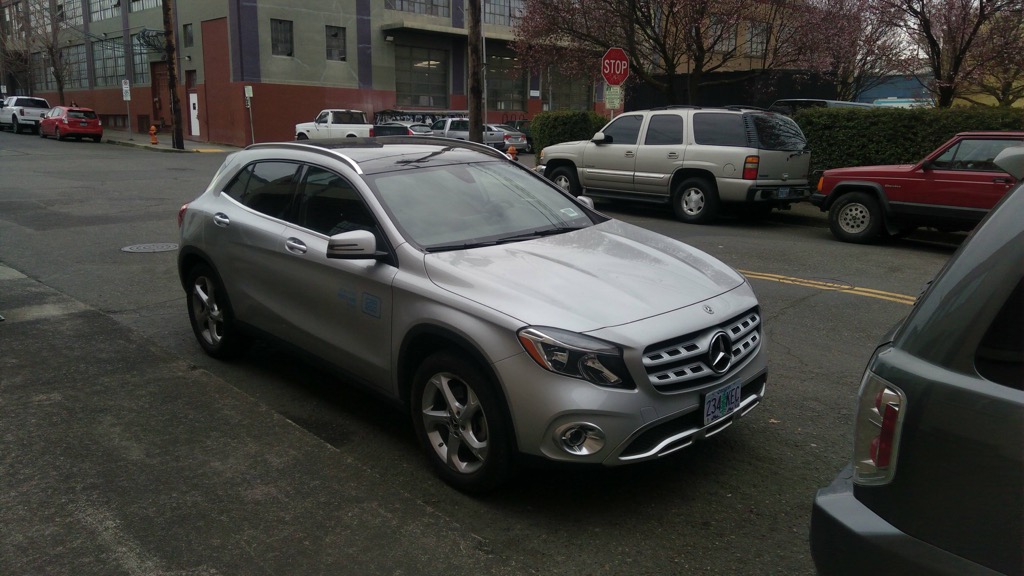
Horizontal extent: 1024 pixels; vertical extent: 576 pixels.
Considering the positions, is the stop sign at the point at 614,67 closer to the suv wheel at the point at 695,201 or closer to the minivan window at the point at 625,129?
the minivan window at the point at 625,129

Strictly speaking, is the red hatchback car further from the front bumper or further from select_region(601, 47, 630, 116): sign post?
the front bumper

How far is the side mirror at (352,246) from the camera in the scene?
4.15 metres

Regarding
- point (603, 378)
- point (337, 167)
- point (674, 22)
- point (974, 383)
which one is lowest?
point (603, 378)

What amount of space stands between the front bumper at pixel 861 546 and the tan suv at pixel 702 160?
1078 cm

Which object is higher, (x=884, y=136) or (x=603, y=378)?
(x=884, y=136)

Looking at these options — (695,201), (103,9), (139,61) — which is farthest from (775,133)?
(103,9)

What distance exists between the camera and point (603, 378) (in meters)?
3.44

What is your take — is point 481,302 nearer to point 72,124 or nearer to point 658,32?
point 658,32

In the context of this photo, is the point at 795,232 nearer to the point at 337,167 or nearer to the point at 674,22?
the point at 674,22

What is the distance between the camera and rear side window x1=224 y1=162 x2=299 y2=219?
17.0ft

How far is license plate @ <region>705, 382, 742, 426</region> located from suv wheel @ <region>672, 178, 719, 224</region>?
9.57 m

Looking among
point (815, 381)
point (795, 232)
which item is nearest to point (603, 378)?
point (815, 381)

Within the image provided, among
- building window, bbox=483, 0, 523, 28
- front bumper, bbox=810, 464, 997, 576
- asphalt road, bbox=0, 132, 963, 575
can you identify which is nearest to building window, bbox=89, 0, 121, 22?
building window, bbox=483, 0, 523, 28

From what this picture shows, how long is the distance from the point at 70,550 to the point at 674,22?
1664cm
